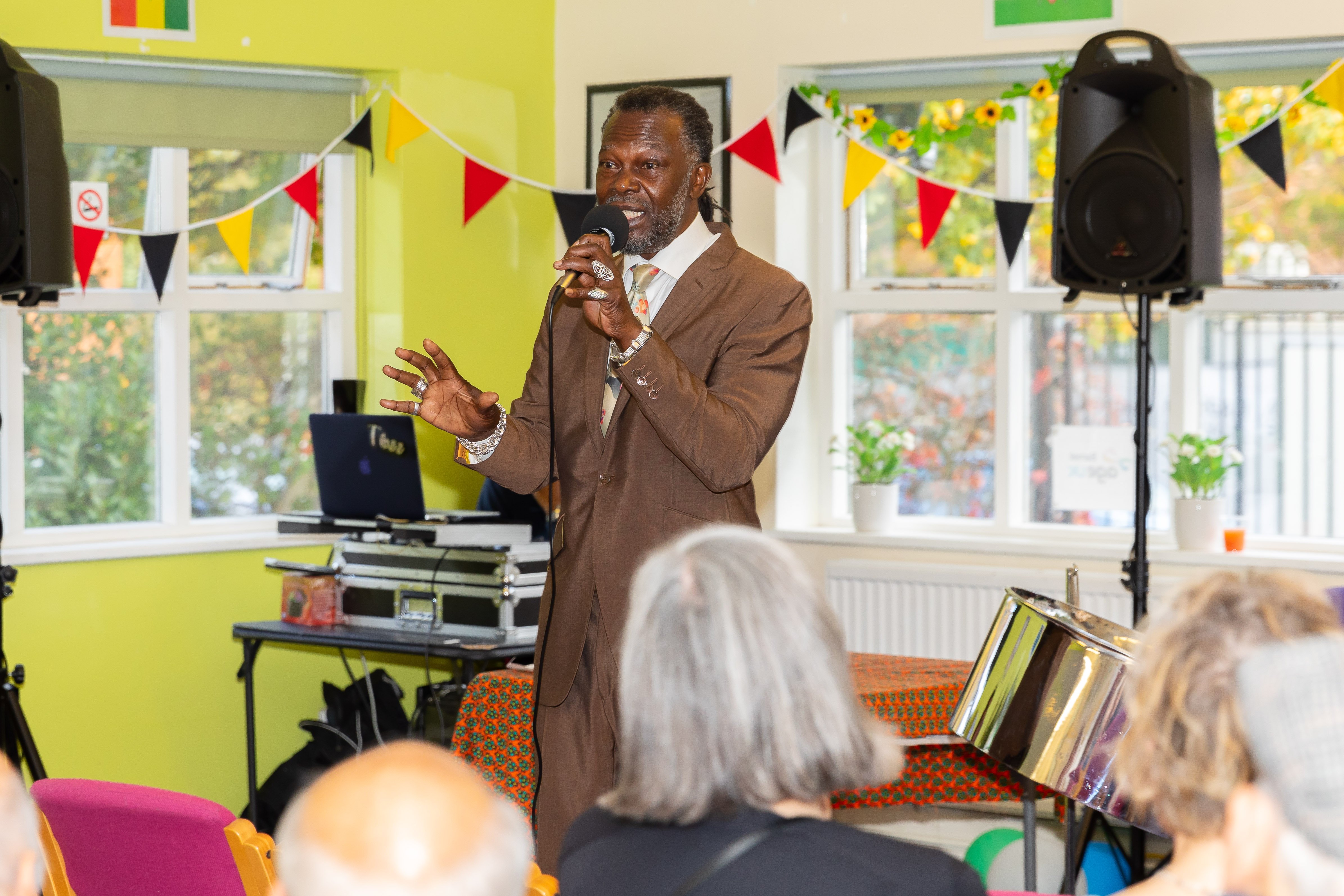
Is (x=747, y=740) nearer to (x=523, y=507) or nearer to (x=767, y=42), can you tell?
(x=523, y=507)

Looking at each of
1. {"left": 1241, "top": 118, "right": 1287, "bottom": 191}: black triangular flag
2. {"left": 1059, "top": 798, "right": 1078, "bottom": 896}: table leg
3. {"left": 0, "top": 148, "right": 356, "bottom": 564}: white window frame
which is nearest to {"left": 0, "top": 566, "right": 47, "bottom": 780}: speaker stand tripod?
{"left": 0, "top": 148, "right": 356, "bottom": 564}: white window frame

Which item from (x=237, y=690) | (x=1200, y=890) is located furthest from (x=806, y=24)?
(x=1200, y=890)

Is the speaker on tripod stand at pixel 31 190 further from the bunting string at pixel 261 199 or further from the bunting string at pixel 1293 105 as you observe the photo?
the bunting string at pixel 1293 105

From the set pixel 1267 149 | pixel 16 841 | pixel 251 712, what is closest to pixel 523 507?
pixel 251 712

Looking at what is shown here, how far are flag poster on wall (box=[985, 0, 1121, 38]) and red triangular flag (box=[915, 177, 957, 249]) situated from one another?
0.43 metres

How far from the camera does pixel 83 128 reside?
365 centimetres

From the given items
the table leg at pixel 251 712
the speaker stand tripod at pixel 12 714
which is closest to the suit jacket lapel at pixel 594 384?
the speaker stand tripod at pixel 12 714

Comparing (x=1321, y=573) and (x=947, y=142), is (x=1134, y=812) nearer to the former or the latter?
(x=1321, y=573)

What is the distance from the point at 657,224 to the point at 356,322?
222 cm

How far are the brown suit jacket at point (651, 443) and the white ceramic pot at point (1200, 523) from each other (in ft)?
6.39

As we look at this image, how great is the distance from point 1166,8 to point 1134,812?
2.44m

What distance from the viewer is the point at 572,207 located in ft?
13.5

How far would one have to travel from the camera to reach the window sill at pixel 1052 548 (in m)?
3.52

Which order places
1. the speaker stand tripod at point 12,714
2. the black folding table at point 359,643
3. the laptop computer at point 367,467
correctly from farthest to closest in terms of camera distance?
the laptop computer at point 367,467 → the black folding table at point 359,643 → the speaker stand tripod at point 12,714
